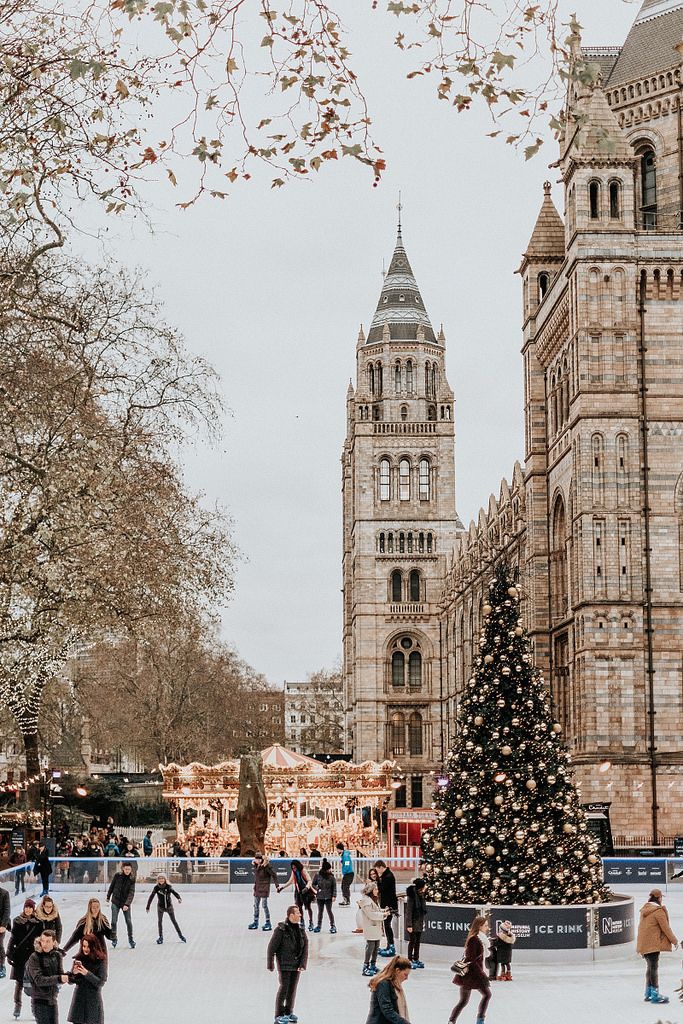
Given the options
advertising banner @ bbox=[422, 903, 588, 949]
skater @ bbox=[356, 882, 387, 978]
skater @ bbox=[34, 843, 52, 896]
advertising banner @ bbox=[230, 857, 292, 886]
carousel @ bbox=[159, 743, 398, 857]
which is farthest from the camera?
carousel @ bbox=[159, 743, 398, 857]

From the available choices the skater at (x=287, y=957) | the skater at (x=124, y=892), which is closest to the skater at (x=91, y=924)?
the skater at (x=287, y=957)

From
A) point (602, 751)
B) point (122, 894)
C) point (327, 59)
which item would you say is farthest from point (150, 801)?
point (327, 59)

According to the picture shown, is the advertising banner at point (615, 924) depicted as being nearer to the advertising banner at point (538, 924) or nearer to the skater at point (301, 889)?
the advertising banner at point (538, 924)

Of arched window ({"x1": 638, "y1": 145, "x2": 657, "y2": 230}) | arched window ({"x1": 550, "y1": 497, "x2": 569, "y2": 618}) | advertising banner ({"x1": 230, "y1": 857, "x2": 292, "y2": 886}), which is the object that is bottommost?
advertising banner ({"x1": 230, "y1": 857, "x2": 292, "y2": 886})

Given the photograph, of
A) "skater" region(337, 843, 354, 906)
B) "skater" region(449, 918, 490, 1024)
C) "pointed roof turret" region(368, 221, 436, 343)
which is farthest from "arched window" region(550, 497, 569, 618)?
"pointed roof turret" region(368, 221, 436, 343)

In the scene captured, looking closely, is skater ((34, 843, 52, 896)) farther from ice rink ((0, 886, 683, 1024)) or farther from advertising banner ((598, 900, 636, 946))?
advertising banner ((598, 900, 636, 946))

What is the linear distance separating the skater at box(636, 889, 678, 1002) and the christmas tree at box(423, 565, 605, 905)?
3.50m

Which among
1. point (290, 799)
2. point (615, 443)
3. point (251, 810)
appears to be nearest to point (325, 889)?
point (251, 810)

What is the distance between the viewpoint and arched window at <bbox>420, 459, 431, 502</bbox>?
98.1 metres

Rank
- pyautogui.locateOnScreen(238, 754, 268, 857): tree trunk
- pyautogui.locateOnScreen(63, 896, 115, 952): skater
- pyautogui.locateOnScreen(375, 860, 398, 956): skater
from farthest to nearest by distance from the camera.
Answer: pyautogui.locateOnScreen(238, 754, 268, 857): tree trunk → pyautogui.locateOnScreen(375, 860, 398, 956): skater → pyautogui.locateOnScreen(63, 896, 115, 952): skater

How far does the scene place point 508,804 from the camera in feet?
67.8

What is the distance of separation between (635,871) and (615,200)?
21.1 metres

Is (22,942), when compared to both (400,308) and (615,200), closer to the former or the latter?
(615,200)

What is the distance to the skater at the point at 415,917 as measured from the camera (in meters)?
19.8
